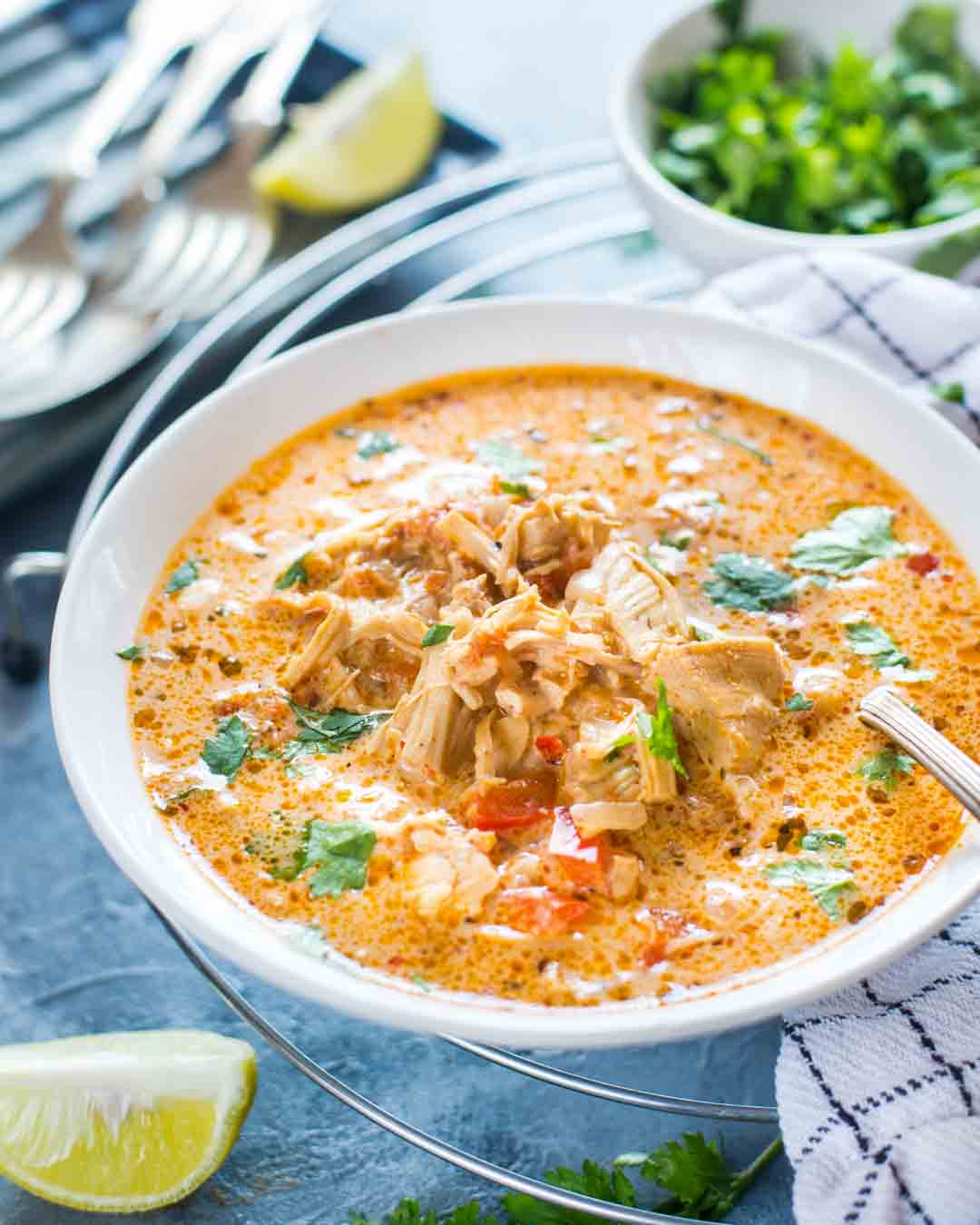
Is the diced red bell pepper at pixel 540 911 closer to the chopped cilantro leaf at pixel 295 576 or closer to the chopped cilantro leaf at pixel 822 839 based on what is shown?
the chopped cilantro leaf at pixel 822 839

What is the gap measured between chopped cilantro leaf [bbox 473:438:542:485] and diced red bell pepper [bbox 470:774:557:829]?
3.21 ft

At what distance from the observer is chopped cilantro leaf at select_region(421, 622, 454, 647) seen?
323 cm

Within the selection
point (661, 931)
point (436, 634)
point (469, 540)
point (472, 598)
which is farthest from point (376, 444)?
point (661, 931)

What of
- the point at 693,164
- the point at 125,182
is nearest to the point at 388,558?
the point at 693,164

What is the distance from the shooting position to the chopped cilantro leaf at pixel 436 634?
3234mm

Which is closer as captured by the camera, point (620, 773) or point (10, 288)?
point (620, 773)

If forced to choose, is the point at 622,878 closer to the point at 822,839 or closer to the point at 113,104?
the point at 822,839

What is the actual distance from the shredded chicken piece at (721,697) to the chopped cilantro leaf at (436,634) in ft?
1.47

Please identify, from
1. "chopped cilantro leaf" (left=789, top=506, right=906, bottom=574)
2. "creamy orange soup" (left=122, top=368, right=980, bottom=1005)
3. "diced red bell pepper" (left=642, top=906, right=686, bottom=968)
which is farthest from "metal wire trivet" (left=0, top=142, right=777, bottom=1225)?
"diced red bell pepper" (left=642, top=906, right=686, bottom=968)

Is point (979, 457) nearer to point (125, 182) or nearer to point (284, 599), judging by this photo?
point (284, 599)

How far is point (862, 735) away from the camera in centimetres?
321

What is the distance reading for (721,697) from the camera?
10.2 feet

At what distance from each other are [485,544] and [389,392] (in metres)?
0.84

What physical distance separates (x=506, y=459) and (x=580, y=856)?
4.28 ft
